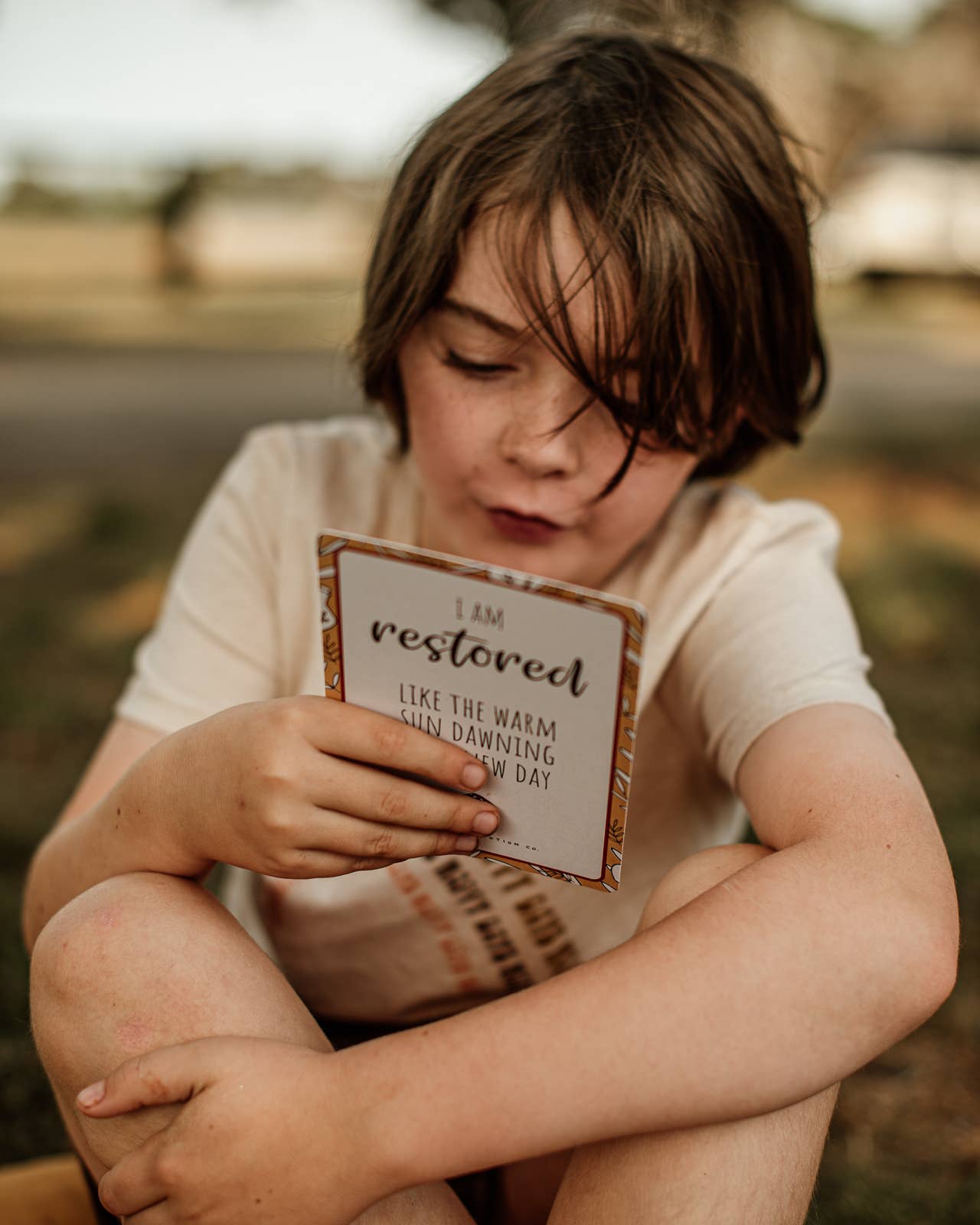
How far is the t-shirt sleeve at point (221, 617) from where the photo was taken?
1.14 metres

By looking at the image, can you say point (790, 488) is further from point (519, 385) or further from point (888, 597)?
point (519, 385)

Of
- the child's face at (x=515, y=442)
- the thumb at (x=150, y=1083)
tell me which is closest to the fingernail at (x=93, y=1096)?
the thumb at (x=150, y=1083)

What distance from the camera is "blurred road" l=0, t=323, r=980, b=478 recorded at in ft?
15.7

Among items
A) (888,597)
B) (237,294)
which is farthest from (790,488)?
(237,294)

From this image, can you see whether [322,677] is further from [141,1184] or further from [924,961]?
[924,961]

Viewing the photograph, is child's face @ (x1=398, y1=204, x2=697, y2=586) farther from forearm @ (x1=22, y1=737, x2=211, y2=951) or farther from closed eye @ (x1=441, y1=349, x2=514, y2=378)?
forearm @ (x1=22, y1=737, x2=211, y2=951)

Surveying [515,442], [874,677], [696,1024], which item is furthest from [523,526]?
[874,677]

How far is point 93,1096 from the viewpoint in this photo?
2.61ft

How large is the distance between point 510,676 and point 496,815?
110 millimetres

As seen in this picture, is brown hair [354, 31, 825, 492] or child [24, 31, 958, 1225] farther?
brown hair [354, 31, 825, 492]

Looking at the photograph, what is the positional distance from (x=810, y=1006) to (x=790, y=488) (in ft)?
10.5

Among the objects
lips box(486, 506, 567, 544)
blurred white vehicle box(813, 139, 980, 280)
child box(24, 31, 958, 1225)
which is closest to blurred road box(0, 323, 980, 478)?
child box(24, 31, 958, 1225)

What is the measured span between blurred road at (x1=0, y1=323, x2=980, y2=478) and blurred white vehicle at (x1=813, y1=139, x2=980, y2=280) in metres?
5.28

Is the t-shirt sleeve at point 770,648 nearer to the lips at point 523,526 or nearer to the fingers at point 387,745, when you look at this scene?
the lips at point 523,526
